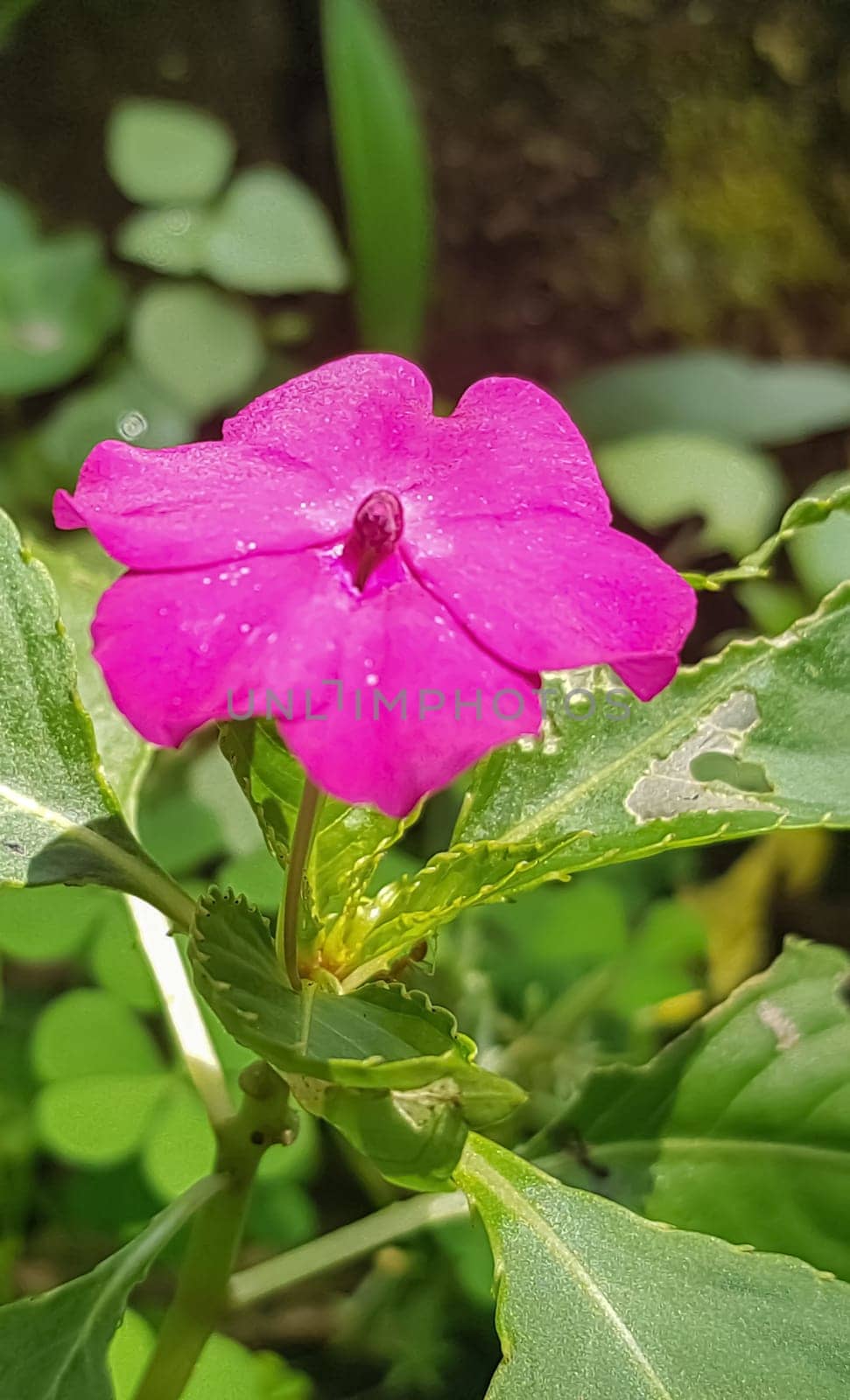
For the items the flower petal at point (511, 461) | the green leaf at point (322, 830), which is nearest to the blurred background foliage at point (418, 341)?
the green leaf at point (322, 830)

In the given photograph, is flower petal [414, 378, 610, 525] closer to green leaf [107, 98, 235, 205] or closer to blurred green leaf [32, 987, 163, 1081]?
blurred green leaf [32, 987, 163, 1081]

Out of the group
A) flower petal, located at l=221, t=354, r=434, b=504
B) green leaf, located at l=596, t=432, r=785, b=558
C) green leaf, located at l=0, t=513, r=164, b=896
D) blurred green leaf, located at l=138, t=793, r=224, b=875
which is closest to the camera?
flower petal, located at l=221, t=354, r=434, b=504

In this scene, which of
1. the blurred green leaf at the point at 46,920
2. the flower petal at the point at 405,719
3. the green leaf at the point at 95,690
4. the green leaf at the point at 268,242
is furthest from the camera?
the green leaf at the point at 268,242

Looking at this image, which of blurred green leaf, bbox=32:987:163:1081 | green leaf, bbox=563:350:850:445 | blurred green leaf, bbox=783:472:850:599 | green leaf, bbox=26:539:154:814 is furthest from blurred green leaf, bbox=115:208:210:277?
blurred green leaf, bbox=32:987:163:1081

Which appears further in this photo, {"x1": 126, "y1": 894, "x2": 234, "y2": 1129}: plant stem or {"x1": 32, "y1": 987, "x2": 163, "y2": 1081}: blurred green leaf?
{"x1": 32, "y1": 987, "x2": 163, "y2": 1081}: blurred green leaf

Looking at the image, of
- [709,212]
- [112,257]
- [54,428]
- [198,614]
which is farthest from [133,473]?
[709,212]

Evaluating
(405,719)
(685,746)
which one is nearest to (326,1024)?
(405,719)

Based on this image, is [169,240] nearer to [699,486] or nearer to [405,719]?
[699,486]

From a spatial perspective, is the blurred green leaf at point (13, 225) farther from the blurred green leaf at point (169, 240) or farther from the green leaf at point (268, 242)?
the green leaf at point (268, 242)
